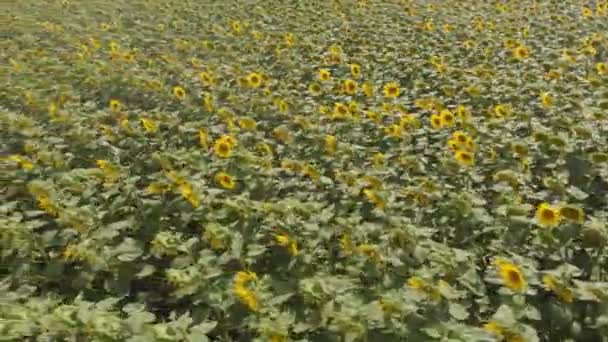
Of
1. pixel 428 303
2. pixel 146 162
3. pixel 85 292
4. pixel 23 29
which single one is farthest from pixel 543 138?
pixel 23 29

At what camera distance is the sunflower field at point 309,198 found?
226cm

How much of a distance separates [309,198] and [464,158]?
89 centimetres

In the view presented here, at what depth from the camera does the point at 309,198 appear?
3068 mm

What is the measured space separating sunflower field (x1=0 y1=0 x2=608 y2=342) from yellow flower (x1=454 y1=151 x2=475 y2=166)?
13mm

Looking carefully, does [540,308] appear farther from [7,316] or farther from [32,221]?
[32,221]

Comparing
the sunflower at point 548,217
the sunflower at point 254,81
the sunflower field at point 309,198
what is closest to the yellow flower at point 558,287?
the sunflower field at point 309,198

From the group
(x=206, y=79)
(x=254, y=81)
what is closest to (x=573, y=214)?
(x=254, y=81)

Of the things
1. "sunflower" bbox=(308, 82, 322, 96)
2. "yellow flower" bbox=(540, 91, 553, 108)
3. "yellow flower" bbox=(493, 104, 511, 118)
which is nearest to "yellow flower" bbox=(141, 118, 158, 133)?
"sunflower" bbox=(308, 82, 322, 96)

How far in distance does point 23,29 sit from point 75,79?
102 inches

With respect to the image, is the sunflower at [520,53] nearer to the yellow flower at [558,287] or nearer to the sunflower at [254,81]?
the sunflower at [254,81]

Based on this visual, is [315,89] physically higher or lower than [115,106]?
higher

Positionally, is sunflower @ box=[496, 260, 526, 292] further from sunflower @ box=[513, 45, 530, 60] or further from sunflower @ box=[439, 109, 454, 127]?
sunflower @ box=[513, 45, 530, 60]

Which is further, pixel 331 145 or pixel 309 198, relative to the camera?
pixel 331 145

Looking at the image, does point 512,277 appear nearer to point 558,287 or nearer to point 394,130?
point 558,287
